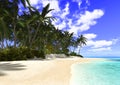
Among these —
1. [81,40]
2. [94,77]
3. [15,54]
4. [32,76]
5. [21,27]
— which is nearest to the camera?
[32,76]

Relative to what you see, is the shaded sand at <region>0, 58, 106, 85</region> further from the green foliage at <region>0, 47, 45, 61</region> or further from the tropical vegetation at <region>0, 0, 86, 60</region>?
the green foliage at <region>0, 47, 45, 61</region>

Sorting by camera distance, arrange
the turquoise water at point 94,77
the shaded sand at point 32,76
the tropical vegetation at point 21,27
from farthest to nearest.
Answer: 1. the tropical vegetation at point 21,27
2. the turquoise water at point 94,77
3. the shaded sand at point 32,76

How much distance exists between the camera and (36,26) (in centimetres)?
3862

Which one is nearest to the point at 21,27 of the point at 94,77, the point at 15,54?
the point at 15,54

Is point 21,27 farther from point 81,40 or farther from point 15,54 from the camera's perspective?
point 81,40

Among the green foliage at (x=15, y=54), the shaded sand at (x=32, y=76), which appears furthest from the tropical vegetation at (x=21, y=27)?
the shaded sand at (x=32, y=76)

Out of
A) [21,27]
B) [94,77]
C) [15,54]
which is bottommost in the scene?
[94,77]

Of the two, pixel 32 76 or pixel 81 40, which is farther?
pixel 81 40

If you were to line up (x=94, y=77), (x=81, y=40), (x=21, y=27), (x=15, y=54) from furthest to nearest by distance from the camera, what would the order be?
(x=81, y=40) → (x=21, y=27) → (x=15, y=54) → (x=94, y=77)

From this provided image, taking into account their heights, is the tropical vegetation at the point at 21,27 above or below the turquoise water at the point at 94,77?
above

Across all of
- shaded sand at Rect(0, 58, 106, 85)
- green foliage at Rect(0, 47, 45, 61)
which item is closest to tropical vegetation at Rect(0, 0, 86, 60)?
green foliage at Rect(0, 47, 45, 61)

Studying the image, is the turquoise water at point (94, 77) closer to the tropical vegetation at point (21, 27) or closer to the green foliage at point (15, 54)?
the tropical vegetation at point (21, 27)

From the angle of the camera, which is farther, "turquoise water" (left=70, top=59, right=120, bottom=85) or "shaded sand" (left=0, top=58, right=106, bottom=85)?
"turquoise water" (left=70, top=59, right=120, bottom=85)

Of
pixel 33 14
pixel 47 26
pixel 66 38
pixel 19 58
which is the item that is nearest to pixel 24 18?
pixel 33 14
